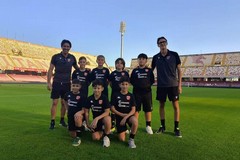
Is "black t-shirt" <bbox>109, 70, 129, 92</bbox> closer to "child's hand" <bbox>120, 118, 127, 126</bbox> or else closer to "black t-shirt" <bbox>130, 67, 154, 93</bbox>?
"black t-shirt" <bbox>130, 67, 154, 93</bbox>

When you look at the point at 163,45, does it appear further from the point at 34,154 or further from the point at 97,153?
the point at 34,154

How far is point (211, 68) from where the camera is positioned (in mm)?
61750

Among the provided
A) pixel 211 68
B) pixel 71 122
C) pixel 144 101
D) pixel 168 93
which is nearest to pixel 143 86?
pixel 144 101

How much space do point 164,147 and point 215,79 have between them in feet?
195

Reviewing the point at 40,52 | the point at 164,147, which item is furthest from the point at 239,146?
the point at 40,52

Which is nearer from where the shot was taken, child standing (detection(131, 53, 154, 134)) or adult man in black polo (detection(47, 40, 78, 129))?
child standing (detection(131, 53, 154, 134))

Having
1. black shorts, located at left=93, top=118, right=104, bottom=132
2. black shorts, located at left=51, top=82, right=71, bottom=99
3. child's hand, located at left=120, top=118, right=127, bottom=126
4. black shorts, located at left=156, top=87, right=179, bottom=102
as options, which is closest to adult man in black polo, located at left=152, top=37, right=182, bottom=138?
black shorts, located at left=156, top=87, right=179, bottom=102

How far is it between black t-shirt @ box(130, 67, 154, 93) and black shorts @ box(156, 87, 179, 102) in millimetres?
318

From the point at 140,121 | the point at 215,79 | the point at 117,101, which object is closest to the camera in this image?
the point at 117,101

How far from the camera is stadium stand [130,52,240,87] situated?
55978 mm

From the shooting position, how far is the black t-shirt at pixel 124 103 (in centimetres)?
516

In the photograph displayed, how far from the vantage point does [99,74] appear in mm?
6449

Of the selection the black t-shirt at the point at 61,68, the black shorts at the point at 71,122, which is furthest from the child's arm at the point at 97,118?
the black t-shirt at the point at 61,68

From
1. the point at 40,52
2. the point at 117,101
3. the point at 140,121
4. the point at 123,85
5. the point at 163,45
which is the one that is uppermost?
the point at 40,52
